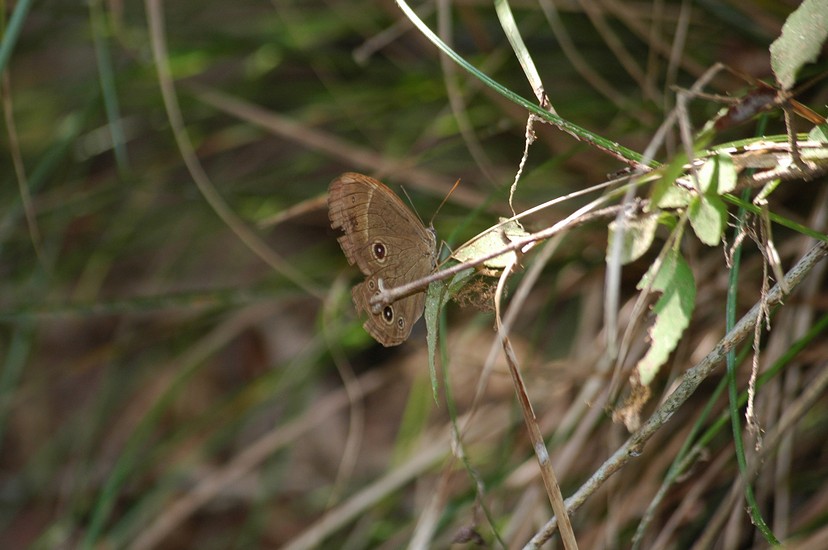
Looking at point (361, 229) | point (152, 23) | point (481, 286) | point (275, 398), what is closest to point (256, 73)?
point (152, 23)

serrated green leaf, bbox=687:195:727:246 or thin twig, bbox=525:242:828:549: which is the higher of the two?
serrated green leaf, bbox=687:195:727:246

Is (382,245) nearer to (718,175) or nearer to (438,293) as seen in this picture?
(438,293)

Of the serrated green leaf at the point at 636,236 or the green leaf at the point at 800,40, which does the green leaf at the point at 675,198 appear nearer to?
the serrated green leaf at the point at 636,236

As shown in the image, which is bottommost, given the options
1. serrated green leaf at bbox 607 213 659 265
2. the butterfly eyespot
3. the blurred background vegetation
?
serrated green leaf at bbox 607 213 659 265

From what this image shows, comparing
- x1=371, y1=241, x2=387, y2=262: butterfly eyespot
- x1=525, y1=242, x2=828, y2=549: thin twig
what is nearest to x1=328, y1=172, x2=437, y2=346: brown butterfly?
x1=371, y1=241, x2=387, y2=262: butterfly eyespot

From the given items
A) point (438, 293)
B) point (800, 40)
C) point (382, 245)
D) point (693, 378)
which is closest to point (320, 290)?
point (382, 245)

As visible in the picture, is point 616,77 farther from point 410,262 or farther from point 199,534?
point 199,534

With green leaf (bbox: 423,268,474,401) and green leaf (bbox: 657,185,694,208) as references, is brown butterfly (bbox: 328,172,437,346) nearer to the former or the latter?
green leaf (bbox: 423,268,474,401)

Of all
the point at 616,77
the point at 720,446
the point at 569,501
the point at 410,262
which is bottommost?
the point at 569,501
